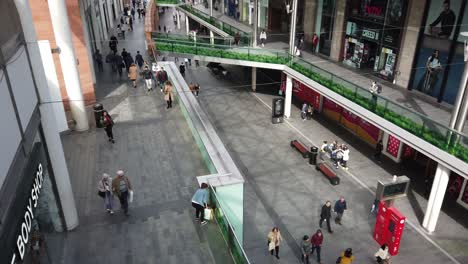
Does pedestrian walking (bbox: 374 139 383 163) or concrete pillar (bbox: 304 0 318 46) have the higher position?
concrete pillar (bbox: 304 0 318 46)

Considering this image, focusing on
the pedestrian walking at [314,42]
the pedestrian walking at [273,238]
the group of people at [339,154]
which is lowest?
the group of people at [339,154]

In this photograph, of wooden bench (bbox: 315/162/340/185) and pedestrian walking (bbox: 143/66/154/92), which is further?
pedestrian walking (bbox: 143/66/154/92)

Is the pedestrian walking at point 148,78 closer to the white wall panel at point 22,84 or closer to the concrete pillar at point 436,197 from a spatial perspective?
the white wall panel at point 22,84

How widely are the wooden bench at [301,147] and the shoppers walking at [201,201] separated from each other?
12.4 meters

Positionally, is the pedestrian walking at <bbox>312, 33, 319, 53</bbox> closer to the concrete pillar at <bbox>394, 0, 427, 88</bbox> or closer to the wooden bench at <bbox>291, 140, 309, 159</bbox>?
the concrete pillar at <bbox>394, 0, 427, 88</bbox>

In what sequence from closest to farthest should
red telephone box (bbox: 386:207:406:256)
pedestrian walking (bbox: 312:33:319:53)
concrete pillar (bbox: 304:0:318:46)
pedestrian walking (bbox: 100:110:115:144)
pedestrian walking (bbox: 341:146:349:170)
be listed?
1. red telephone box (bbox: 386:207:406:256)
2. pedestrian walking (bbox: 100:110:115:144)
3. pedestrian walking (bbox: 341:146:349:170)
4. pedestrian walking (bbox: 312:33:319:53)
5. concrete pillar (bbox: 304:0:318:46)

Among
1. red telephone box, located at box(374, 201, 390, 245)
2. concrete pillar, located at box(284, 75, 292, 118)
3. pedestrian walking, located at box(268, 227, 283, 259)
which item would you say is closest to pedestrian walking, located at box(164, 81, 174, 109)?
pedestrian walking, located at box(268, 227, 283, 259)

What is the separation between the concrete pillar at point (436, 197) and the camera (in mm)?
14516

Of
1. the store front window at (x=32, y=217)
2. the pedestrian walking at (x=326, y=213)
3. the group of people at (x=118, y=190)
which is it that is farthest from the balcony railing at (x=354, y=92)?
the store front window at (x=32, y=217)

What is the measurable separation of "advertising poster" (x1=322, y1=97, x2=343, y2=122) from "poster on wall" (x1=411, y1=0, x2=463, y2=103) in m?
6.41

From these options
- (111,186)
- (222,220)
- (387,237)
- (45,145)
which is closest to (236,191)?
(222,220)

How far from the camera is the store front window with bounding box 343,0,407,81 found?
20219 millimetres

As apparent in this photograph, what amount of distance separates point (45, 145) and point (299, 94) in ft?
76.1

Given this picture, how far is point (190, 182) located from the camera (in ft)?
37.2
